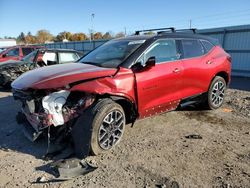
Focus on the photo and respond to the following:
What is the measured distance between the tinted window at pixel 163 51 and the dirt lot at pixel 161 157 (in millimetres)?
1369

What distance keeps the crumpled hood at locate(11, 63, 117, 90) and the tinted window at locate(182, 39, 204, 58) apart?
1.93 meters

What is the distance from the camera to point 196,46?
234 inches

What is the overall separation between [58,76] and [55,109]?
55 centimetres

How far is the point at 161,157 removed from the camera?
4.08m

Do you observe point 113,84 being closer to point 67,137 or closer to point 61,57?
point 67,137

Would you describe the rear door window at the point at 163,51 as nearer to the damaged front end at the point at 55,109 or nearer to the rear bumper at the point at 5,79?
the damaged front end at the point at 55,109

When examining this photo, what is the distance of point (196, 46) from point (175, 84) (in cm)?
129

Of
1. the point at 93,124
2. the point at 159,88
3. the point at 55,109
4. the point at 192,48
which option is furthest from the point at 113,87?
the point at 192,48

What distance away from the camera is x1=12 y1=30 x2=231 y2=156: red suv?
13.0ft

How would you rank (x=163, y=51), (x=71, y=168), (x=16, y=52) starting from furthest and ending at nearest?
(x=16, y=52) < (x=163, y=51) < (x=71, y=168)

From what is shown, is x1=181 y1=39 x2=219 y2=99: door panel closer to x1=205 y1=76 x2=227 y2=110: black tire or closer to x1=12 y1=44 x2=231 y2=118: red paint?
x1=12 y1=44 x2=231 y2=118: red paint

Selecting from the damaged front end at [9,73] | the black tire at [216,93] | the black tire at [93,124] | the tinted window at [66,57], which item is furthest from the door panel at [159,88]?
the damaged front end at [9,73]

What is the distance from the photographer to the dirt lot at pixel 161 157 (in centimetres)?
346

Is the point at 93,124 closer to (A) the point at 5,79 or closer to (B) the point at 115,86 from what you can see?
(B) the point at 115,86
